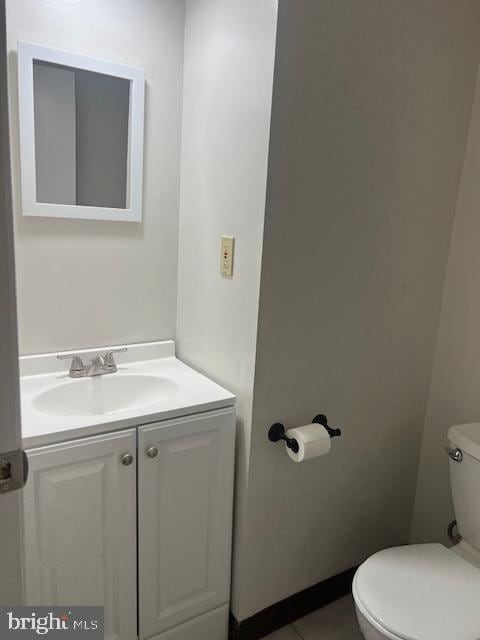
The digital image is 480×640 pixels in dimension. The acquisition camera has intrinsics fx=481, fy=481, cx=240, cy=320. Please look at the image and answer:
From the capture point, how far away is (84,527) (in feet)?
4.38

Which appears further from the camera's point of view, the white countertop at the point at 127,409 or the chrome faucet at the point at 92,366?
the chrome faucet at the point at 92,366

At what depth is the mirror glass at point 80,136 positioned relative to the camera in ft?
5.11

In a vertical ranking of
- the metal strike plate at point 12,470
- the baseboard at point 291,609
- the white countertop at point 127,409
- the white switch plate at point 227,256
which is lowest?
the baseboard at point 291,609

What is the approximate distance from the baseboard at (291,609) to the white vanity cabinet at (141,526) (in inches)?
3.0

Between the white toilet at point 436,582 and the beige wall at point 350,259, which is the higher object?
the beige wall at point 350,259

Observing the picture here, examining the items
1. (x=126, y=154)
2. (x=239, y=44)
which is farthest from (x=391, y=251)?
(x=126, y=154)

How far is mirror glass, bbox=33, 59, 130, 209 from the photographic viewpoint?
1.56 metres

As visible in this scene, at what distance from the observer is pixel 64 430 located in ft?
4.15

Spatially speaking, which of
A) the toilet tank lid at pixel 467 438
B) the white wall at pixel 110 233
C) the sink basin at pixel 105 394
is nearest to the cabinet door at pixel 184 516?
the sink basin at pixel 105 394

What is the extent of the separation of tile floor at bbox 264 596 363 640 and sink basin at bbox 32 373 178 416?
0.97 m

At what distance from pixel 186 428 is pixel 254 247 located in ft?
1.92

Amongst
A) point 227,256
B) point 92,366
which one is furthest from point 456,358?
point 92,366

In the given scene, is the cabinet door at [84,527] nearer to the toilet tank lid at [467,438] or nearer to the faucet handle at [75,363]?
the faucet handle at [75,363]

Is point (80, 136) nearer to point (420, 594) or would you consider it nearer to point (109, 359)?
point (109, 359)
